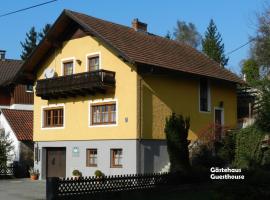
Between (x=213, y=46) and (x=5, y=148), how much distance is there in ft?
146

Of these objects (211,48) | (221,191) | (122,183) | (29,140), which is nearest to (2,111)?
(29,140)

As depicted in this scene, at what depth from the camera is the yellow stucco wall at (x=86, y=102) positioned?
27719 mm

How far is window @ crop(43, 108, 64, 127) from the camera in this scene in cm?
3238

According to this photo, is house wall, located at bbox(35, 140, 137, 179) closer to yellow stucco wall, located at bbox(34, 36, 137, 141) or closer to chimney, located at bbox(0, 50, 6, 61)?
yellow stucco wall, located at bbox(34, 36, 137, 141)

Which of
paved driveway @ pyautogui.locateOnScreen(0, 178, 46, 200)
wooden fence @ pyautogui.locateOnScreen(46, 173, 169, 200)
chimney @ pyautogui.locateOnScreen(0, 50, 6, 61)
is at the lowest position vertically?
paved driveway @ pyautogui.locateOnScreen(0, 178, 46, 200)

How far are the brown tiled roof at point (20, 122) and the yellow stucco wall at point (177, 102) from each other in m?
12.1

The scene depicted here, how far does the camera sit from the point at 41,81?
31.8 metres

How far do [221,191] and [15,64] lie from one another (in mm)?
42335

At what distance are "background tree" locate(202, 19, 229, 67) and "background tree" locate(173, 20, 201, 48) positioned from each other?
1.31 meters

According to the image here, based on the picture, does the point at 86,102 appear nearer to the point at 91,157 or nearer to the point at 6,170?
the point at 91,157

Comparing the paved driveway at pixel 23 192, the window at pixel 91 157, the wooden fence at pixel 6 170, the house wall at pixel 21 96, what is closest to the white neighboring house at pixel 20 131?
the wooden fence at pixel 6 170

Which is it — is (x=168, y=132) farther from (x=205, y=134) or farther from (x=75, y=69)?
(x=75, y=69)

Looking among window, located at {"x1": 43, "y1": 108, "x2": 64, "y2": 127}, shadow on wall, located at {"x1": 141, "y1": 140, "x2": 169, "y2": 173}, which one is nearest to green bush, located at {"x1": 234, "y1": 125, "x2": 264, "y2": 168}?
shadow on wall, located at {"x1": 141, "y1": 140, "x2": 169, "y2": 173}

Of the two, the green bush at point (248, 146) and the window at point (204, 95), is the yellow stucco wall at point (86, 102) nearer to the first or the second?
the green bush at point (248, 146)
